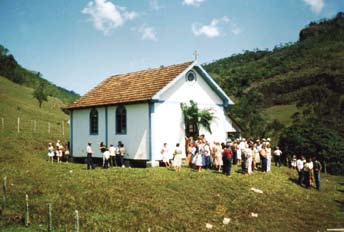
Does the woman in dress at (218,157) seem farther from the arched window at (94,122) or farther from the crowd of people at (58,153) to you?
the crowd of people at (58,153)

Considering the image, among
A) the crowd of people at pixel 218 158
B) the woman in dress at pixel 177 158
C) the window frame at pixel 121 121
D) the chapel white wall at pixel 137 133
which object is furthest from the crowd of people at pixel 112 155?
the woman in dress at pixel 177 158

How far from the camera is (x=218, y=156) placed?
24.8 meters

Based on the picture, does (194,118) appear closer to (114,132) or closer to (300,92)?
(114,132)

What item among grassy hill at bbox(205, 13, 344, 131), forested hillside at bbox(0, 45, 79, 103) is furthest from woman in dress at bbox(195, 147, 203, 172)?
forested hillside at bbox(0, 45, 79, 103)

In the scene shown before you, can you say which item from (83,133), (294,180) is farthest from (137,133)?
(294,180)

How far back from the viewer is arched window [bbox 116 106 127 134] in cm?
2744

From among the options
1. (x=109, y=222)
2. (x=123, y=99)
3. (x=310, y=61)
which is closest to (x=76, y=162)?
(x=123, y=99)

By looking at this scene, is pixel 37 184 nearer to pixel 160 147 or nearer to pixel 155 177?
pixel 155 177

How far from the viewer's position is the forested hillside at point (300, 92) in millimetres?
33812

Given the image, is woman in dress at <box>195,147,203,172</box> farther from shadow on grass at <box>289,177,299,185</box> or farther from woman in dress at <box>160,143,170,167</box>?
shadow on grass at <box>289,177,299,185</box>

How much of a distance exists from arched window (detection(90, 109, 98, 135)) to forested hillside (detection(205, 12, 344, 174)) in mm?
16044

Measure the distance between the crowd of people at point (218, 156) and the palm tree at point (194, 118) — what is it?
1.31m

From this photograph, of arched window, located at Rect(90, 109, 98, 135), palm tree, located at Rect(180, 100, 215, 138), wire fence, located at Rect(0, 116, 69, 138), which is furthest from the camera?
wire fence, located at Rect(0, 116, 69, 138)

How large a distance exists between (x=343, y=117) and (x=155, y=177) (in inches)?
1176
